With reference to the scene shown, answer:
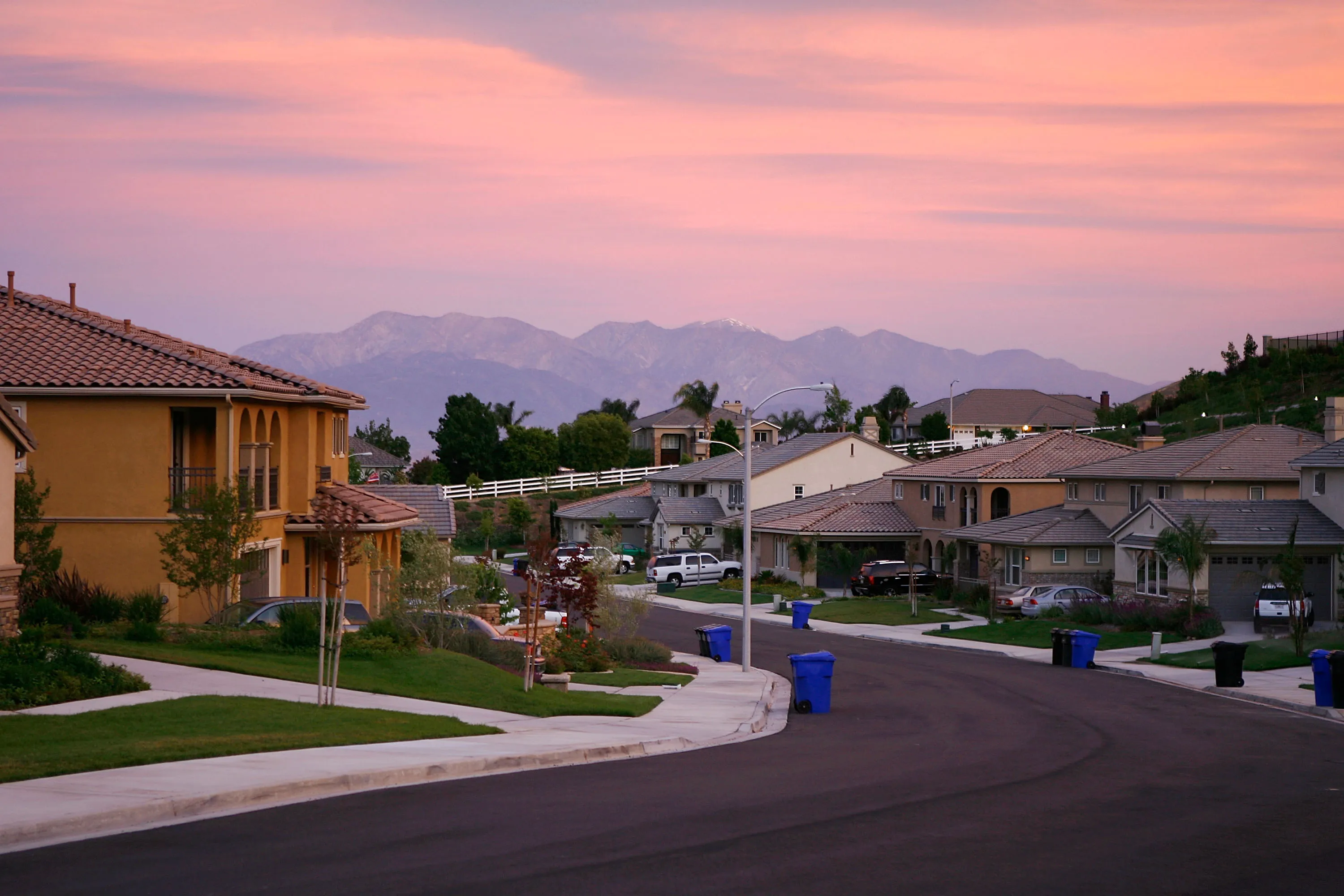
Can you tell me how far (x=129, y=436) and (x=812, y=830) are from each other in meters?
22.4

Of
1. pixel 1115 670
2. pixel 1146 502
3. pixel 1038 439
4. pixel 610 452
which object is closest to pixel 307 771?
pixel 1115 670

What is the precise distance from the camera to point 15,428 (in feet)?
74.7

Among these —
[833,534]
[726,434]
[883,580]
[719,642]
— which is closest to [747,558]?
[719,642]

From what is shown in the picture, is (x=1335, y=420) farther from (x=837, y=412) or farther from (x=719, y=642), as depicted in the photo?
(x=837, y=412)

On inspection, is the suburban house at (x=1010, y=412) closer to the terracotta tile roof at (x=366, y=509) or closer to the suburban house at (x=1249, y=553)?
the suburban house at (x=1249, y=553)

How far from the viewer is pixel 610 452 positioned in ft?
387

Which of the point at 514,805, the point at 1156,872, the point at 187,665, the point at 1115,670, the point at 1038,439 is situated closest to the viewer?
the point at 1156,872

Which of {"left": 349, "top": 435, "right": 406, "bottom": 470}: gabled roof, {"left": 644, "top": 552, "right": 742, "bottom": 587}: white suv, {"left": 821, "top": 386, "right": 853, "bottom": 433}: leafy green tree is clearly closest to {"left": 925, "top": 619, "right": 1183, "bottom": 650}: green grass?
{"left": 644, "top": 552, "right": 742, "bottom": 587}: white suv

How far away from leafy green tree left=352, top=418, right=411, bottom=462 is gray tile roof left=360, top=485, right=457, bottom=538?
78.0 metres

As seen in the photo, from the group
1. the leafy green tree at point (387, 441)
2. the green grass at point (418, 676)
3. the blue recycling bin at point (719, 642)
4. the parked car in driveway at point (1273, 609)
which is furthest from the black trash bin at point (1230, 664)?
the leafy green tree at point (387, 441)

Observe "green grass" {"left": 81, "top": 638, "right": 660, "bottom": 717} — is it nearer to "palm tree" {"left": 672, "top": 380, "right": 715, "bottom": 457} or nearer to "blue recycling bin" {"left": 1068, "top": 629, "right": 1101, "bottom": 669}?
"blue recycling bin" {"left": 1068, "top": 629, "right": 1101, "bottom": 669}

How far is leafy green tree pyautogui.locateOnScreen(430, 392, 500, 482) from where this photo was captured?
111 m

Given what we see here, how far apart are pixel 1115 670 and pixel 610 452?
8381cm

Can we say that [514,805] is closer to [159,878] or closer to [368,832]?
[368,832]
